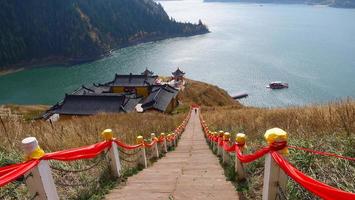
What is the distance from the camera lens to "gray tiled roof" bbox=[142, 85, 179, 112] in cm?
4541

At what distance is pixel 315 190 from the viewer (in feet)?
8.09

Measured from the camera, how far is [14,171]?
3283 mm

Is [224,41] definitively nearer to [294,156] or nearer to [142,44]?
[142,44]

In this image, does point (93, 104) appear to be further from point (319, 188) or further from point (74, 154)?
Answer: point (319, 188)

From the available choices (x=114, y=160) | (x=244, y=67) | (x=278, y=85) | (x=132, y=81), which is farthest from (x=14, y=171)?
(x=244, y=67)

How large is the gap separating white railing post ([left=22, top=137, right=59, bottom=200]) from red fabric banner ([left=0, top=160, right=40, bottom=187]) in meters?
0.09

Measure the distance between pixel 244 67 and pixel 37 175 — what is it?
284 ft

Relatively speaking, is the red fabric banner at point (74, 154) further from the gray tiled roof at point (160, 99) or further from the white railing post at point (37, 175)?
the gray tiled roof at point (160, 99)

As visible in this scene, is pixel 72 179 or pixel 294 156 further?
pixel 72 179

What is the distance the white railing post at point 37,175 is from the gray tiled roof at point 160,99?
134 ft

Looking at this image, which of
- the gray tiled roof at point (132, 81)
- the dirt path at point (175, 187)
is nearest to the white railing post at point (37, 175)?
the dirt path at point (175, 187)

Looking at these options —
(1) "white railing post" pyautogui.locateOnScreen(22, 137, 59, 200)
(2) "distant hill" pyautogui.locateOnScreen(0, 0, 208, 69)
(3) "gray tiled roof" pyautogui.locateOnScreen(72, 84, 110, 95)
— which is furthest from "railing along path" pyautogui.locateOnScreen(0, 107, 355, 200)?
(2) "distant hill" pyautogui.locateOnScreen(0, 0, 208, 69)

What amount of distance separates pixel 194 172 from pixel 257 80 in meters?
72.5

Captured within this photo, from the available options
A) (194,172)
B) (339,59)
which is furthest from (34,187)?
(339,59)
